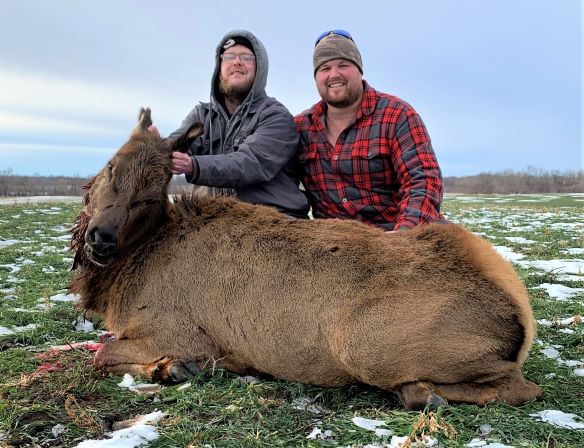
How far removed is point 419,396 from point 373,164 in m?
3.13

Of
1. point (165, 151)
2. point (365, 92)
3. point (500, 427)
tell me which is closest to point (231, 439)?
point (500, 427)

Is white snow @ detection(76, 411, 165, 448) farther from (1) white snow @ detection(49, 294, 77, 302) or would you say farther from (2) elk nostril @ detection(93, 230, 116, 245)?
(1) white snow @ detection(49, 294, 77, 302)

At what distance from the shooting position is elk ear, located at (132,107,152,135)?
518 centimetres

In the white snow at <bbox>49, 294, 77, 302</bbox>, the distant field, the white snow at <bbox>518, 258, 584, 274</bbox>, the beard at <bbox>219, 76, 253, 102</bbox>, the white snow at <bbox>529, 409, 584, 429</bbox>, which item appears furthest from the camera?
the white snow at <bbox>518, 258, 584, 274</bbox>

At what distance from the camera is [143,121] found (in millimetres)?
5277

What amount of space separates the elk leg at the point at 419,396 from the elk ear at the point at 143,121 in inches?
132

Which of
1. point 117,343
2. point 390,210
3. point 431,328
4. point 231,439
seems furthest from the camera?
point 390,210

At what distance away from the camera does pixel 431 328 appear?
12.4 ft

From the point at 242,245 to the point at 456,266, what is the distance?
5.86ft

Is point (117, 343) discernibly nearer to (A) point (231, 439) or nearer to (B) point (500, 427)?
(A) point (231, 439)

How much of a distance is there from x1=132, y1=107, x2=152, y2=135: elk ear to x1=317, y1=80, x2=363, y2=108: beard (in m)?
2.14

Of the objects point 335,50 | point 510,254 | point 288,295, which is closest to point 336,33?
point 335,50

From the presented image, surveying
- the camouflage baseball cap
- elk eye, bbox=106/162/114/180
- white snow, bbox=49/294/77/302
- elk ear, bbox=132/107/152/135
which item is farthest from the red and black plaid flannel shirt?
white snow, bbox=49/294/77/302

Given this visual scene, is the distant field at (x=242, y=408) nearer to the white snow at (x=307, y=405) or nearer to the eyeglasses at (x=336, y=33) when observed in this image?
the white snow at (x=307, y=405)
